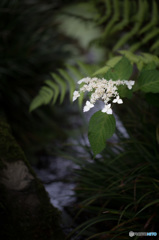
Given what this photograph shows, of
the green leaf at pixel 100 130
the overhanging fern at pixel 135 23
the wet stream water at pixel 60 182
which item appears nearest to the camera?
the green leaf at pixel 100 130

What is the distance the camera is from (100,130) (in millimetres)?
796

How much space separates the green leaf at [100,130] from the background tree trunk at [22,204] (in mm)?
383

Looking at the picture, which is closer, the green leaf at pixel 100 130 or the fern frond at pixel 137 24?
the green leaf at pixel 100 130

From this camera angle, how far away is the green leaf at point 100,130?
784 millimetres

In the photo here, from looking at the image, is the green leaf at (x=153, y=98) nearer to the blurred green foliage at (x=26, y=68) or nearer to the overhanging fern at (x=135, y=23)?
the overhanging fern at (x=135, y=23)

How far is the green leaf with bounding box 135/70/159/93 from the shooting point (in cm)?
87

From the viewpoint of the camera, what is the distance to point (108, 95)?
30.5 inches

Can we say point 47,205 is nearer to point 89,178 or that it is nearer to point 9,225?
point 9,225

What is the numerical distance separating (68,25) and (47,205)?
9.64 ft

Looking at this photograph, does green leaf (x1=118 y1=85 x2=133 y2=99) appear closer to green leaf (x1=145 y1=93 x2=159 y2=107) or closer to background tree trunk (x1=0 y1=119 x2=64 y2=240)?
green leaf (x1=145 y1=93 x2=159 y2=107)

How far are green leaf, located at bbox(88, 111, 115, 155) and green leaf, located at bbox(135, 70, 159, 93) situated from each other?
7.3 inches

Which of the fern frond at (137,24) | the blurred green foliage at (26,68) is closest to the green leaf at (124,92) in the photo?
the fern frond at (137,24)

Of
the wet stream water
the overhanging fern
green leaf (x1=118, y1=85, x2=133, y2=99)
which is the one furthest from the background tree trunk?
the overhanging fern

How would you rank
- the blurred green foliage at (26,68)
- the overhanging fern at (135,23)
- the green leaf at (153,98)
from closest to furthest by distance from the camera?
the green leaf at (153,98)
the overhanging fern at (135,23)
the blurred green foliage at (26,68)
